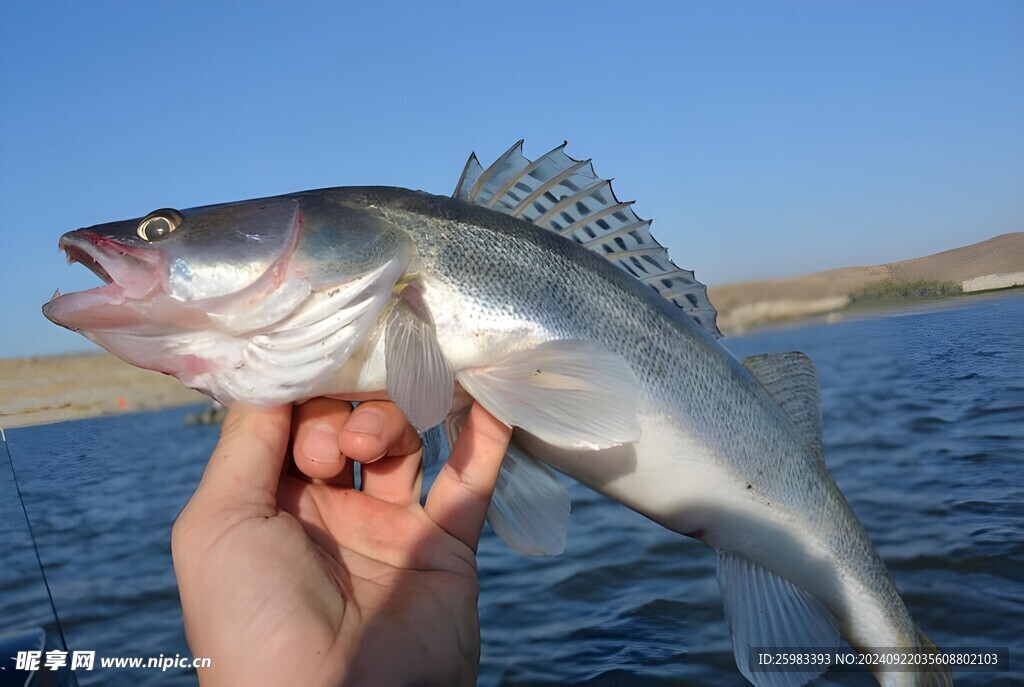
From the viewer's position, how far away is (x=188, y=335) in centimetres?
195

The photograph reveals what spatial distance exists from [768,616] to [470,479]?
1462 mm

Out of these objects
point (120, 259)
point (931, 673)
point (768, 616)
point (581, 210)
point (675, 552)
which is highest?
point (581, 210)

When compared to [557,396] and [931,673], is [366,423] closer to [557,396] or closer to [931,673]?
[557,396]

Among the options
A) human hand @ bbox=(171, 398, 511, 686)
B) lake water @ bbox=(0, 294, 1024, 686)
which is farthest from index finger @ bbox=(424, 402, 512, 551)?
lake water @ bbox=(0, 294, 1024, 686)

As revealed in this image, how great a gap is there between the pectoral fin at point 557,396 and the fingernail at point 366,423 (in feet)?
0.97

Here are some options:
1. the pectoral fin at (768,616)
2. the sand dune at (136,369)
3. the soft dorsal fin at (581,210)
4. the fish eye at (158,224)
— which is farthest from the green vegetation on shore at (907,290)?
the fish eye at (158,224)

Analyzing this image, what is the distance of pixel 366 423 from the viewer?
2.12 m

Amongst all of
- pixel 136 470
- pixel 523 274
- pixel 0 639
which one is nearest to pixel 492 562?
pixel 0 639

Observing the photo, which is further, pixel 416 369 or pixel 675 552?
pixel 675 552

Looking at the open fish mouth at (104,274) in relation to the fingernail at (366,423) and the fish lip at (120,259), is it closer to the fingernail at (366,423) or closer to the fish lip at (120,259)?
the fish lip at (120,259)

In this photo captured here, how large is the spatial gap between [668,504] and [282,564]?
140 centimetres

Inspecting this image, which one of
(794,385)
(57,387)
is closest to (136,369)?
(57,387)

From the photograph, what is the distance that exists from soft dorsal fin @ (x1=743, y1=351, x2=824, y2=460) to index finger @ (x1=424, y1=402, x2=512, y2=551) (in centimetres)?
117

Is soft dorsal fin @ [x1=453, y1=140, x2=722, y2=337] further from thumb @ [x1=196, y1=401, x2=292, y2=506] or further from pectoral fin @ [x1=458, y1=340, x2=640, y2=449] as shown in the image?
thumb @ [x1=196, y1=401, x2=292, y2=506]
